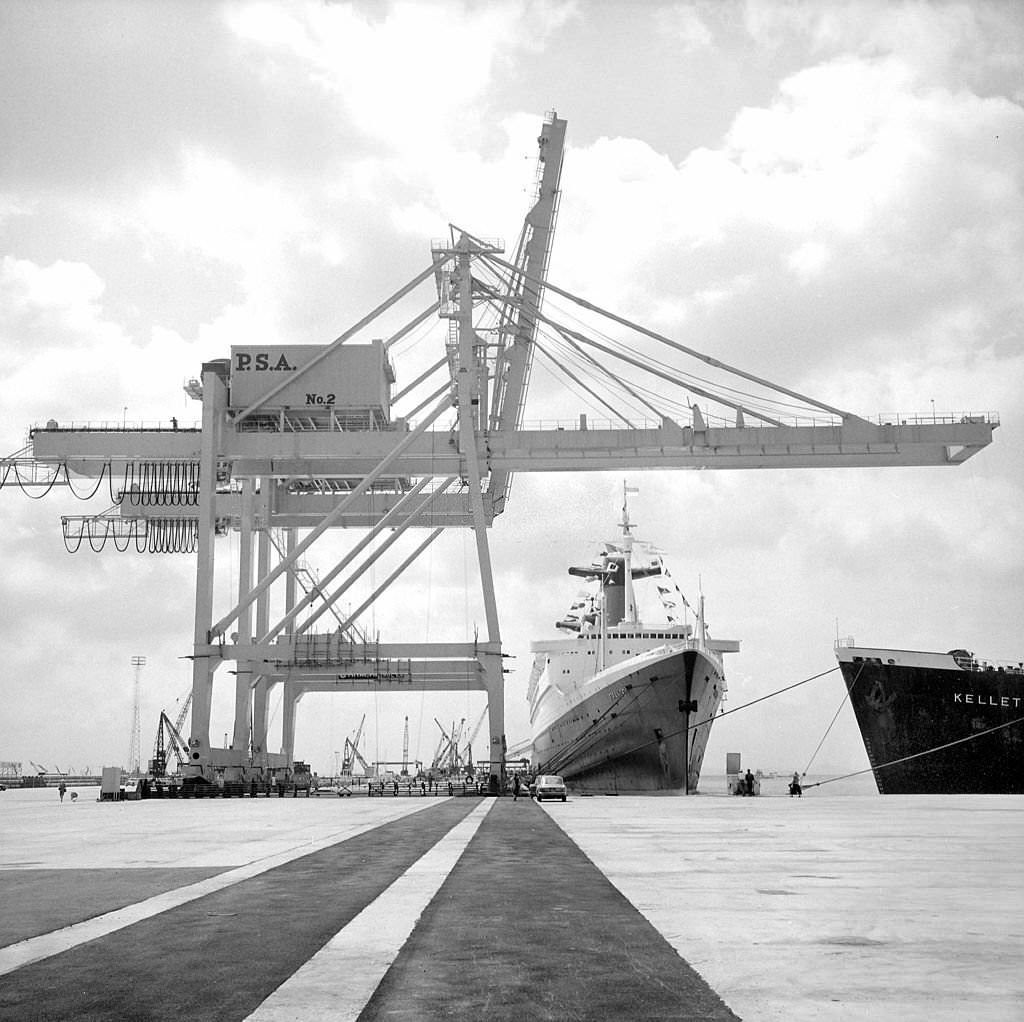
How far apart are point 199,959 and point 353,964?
934mm

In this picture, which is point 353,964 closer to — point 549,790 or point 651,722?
point 549,790

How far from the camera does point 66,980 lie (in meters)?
5.88

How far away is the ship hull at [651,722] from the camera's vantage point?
4556cm

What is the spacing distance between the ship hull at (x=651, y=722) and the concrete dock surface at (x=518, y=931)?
3023cm

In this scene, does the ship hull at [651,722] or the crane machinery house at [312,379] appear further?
the ship hull at [651,722]

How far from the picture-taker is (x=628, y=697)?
46438 millimetres

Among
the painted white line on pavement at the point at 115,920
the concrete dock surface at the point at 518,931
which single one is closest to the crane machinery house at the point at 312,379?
the concrete dock surface at the point at 518,931

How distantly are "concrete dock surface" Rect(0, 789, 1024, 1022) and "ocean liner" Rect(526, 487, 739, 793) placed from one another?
30.5m

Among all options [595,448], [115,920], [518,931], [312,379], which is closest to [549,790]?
[595,448]

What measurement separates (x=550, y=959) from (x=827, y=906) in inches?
116

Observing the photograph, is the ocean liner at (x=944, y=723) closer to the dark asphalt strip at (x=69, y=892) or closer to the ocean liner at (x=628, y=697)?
the ocean liner at (x=628, y=697)

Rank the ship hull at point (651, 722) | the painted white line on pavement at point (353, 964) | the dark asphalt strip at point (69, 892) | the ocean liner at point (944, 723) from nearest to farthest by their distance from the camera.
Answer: the painted white line on pavement at point (353, 964), the dark asphalt strip at point (69, 892), the ocean liner at point (944, 723), the ship hull at point (651, 722)

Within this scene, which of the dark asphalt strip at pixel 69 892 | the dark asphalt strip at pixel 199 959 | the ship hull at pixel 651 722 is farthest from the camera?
the ship hull at pixel 651 722

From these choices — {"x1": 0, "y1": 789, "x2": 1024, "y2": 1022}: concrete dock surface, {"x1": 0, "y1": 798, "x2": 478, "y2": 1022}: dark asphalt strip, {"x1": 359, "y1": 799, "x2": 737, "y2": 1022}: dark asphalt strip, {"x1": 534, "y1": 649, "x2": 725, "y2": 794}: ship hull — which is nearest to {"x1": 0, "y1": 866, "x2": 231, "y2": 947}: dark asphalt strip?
{"x1": 0, "y1": 789, "x2": 1024, "y2": 1022}: concrete dock surface
